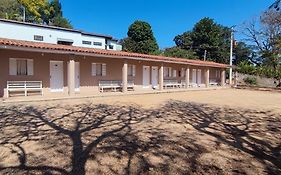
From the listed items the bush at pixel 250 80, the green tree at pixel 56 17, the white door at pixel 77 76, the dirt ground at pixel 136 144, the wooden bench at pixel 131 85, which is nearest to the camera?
the dirt ground at pixel 136 144

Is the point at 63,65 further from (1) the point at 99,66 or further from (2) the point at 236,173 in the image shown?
(2) the point at 236,173

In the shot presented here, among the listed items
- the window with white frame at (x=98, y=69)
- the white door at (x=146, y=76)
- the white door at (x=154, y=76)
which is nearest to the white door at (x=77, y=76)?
the window with white frame at (x=98, y=69)

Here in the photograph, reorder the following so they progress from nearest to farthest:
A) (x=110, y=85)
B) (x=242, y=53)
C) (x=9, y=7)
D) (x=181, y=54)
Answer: (x=110, y=85) → (x=9, y=7) → (x=181, y=54) → (x=242, y=53)

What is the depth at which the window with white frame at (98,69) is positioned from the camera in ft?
59.2

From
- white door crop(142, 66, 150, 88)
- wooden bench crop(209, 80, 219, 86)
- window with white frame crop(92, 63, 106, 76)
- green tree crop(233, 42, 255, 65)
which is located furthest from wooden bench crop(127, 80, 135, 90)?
green tree crop(233, 42, 255, 65)

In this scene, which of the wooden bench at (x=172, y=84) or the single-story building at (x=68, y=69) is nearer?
the single-story building at (x=68, y=69)

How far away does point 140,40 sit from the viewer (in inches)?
1794

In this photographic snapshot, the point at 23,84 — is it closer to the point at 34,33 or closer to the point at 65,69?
the point at 65,69

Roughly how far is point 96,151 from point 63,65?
1245 cm

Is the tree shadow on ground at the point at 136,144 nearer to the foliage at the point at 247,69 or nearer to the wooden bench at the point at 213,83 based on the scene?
the wooden bench at the point at 213,83

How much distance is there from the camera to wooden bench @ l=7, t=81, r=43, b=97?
1355cm

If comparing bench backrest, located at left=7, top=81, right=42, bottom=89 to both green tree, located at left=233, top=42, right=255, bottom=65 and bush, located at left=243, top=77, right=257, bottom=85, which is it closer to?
bush, located at left=243, top=77, right=257, bottom=85

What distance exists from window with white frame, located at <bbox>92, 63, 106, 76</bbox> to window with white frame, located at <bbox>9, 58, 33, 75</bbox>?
14.7ft

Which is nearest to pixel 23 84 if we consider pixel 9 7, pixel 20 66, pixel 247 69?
pixel 20 66
